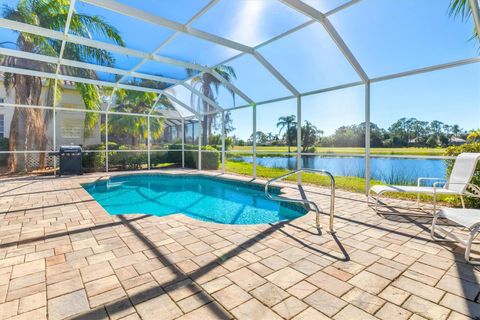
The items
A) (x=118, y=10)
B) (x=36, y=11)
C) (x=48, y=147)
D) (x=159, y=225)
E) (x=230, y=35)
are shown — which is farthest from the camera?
(x=48, y=147)

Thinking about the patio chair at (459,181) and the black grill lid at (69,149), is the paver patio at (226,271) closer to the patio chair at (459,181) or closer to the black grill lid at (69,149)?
the patio chair at (459,181)

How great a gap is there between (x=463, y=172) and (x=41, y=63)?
10.5 metres

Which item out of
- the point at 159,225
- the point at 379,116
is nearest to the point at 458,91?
the point at 379,116

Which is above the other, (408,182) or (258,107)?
(258,107)

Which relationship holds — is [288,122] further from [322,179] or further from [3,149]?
[3,149]

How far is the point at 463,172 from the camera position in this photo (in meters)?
4.16

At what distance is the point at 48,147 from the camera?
10.4m

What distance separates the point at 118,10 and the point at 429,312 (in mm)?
5547

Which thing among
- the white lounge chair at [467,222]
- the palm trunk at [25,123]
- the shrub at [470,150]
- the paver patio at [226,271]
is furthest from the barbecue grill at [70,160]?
the shrub at [470,150]

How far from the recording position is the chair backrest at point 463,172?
13.0 ft

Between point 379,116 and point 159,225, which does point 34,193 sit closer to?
point 159,225

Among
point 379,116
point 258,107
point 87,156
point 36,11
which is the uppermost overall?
point 36,11

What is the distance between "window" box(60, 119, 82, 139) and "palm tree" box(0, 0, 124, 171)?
1.14ft

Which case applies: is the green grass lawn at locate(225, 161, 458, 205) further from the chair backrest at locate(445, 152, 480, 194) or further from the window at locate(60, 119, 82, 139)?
the window at locate(60, 119, 82, 139)
